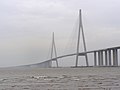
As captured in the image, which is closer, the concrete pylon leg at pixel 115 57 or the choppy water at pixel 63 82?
the choppy water at pixel 63 82

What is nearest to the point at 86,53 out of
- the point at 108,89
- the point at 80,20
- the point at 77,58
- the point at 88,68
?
the point at 77,58

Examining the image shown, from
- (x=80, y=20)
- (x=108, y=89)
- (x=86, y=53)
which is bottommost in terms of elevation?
(x=108, y=89)

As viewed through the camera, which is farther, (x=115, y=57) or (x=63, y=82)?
(x=115, y=57)

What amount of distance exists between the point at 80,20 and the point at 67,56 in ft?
56.7

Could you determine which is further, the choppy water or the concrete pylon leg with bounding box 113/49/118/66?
the concrete pylon leg with bounding box 113/49/118/66

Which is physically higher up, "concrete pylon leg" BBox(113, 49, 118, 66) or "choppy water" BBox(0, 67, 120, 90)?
"concrete pylon leg" BBox(113, 49, 118, 66)

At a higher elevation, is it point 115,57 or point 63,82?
point 115,57

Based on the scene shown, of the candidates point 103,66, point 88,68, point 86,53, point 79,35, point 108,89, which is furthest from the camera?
point 88,68

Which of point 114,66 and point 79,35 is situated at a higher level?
point 79,35

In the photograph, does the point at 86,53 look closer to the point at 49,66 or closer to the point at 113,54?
the point at 113,54

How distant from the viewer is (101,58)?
82.8 metres

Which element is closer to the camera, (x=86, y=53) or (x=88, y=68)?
(x=86, y=53)

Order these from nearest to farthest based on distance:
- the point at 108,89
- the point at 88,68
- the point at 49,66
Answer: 1. the point at 108,89
2. the point at 88,68
3. the point at 49,66

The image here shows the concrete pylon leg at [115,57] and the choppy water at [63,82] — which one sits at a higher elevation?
the concrete pylon leg at [115,57]
